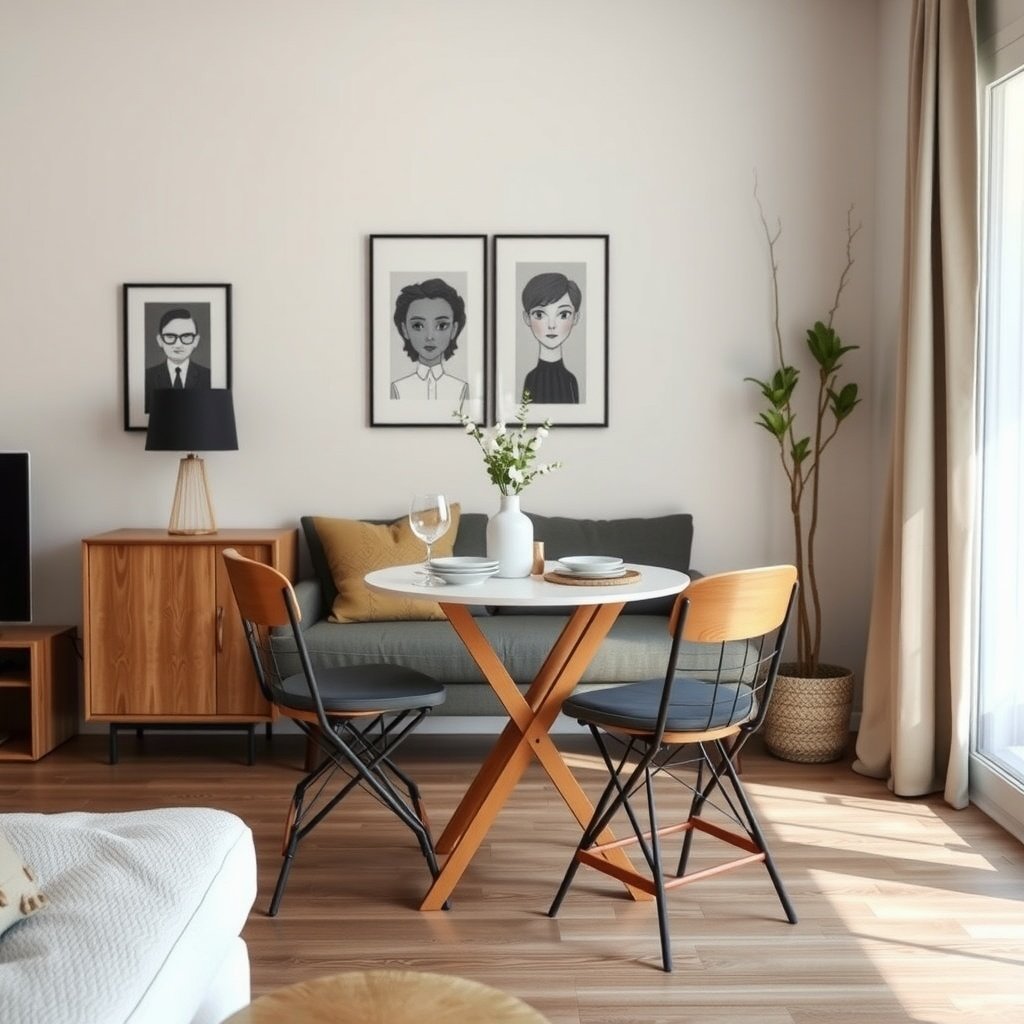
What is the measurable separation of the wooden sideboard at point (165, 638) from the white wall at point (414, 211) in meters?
0.55

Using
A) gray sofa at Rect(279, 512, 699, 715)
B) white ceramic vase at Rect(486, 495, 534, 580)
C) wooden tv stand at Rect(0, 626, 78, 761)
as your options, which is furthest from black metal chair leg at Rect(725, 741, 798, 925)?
wooden tv stand at Rect(0, 626, 78, 761)

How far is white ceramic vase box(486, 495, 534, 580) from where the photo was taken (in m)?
3.30

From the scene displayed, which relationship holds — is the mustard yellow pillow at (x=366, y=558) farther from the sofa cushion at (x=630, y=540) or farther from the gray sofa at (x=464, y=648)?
the sofa cushion at (x=630, y=540)

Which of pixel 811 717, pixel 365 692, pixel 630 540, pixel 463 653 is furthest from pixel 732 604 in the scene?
pixel 630 540

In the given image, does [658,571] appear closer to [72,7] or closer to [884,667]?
[884,667]

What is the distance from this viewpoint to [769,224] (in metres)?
4.96

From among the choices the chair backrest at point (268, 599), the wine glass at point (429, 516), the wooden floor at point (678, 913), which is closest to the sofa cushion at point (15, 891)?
the wooden floor at point (678, 913)

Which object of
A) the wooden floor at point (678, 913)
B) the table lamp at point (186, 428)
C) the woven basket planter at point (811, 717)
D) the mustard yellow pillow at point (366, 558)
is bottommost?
the wooden floor at point (678, 913)

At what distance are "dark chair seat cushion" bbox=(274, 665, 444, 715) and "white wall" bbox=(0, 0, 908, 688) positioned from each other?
1.66m

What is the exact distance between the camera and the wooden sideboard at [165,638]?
450cm

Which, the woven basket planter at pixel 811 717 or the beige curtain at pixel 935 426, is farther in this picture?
the woven basket planter at pixel 811 717

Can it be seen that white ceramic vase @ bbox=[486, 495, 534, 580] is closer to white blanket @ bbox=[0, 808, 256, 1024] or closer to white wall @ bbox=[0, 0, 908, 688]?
white blanket @ bbox=[0, 808, 256, 1024]

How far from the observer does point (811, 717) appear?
450cm

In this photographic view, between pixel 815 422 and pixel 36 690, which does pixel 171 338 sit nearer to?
pixel 36 690
